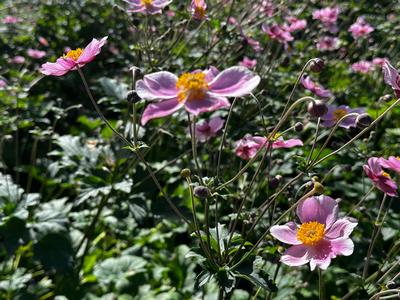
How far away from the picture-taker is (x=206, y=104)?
1.35 m

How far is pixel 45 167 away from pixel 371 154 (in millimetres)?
2101

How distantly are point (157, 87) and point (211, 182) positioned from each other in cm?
38

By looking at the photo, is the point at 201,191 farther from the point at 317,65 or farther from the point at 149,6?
the point at 149,6

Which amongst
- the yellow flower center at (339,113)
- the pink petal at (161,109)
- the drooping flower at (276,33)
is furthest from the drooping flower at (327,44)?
the pink petal at (161,109)

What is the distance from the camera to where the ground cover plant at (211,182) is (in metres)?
1.52

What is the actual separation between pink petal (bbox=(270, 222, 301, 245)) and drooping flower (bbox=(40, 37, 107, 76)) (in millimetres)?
876

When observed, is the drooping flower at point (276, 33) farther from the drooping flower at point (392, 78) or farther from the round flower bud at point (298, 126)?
the drooping flower at point (392, 78)

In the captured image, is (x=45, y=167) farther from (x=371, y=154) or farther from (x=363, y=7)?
(x=363, y=7)

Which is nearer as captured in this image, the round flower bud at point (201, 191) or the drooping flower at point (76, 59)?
the round flower bud at point (201, 191)

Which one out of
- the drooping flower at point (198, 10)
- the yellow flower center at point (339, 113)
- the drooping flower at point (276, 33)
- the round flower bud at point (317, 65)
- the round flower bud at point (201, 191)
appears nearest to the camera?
the round flower bud at point (201, 191)

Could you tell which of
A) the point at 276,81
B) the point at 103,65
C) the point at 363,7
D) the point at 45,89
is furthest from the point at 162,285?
the point at 363,7

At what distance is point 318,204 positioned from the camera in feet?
5.26

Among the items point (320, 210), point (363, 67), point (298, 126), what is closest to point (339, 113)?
point (298, 126)

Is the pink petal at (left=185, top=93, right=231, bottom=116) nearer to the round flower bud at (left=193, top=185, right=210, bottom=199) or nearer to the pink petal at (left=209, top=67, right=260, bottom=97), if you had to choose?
the pink petal at (left=209, top=67, right=260, bottom=97)
